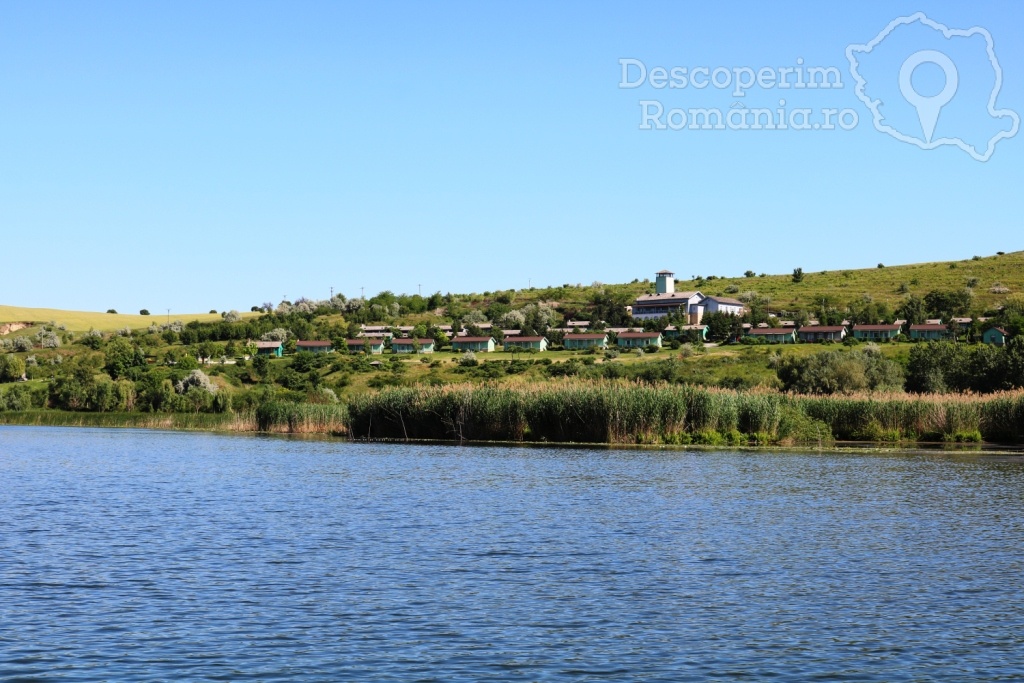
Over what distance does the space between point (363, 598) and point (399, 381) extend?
88416 millimetres

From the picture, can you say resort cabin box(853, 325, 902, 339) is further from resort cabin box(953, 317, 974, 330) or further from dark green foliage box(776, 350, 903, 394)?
dark green foliage box(776, 350, 903, 394)

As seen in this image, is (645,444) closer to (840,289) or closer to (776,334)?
(776,334)

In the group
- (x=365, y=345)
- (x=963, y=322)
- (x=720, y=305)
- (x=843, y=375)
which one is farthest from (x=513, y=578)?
(x=720, y=305)

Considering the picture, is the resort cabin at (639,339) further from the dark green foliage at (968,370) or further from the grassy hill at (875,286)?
the dark green foliage at (968,370)

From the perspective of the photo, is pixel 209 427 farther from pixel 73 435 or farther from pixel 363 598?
pixel 363 598

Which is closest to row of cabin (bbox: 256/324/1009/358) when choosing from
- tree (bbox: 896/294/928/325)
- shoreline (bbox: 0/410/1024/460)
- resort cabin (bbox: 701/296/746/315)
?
tree (bbox: 896/294/928/325)

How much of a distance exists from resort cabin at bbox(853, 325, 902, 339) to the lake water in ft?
307

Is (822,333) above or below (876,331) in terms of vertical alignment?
below

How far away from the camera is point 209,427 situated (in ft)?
269

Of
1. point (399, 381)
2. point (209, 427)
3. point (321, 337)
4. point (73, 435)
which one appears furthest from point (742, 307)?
point (73, 435)

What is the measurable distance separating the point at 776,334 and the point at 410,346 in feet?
146

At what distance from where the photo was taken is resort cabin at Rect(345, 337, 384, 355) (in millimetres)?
141250

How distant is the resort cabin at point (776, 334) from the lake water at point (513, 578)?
9594cm

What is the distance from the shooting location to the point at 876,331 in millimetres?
130250
